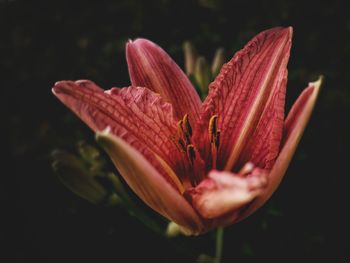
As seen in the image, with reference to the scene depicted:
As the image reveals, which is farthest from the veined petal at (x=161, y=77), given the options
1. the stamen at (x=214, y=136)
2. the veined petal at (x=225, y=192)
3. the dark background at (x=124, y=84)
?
the dark background at (x=124, y=84)

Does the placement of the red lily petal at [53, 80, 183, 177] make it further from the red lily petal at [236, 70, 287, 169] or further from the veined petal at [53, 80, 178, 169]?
the red lily petal at [236, 70, 287, 169]

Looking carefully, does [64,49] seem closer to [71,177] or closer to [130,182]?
[71,177]

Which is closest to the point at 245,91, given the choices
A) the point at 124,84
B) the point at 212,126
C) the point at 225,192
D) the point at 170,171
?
the point at 212,126

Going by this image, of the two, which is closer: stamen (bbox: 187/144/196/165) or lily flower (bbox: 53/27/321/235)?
lily flower (bbox: 53/27/321/235)

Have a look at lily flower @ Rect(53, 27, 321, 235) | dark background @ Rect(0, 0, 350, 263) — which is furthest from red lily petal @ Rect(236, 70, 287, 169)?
dark background @ Rect(0, 0, 350, 263)

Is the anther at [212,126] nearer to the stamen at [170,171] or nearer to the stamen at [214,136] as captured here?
the stamen at [214,136]

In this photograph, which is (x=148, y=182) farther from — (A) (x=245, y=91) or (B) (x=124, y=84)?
(B) (x=124, y=84)

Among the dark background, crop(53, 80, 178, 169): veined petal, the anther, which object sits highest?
crop(53, 80, 178, 169): veined petal
